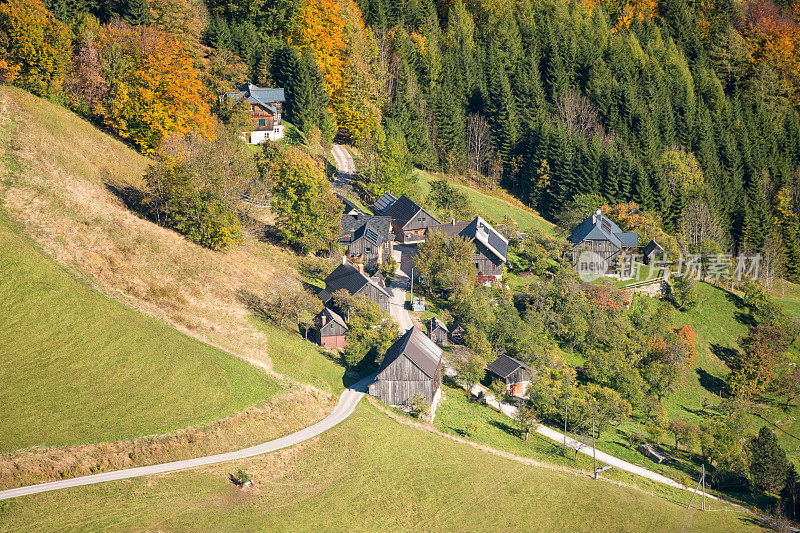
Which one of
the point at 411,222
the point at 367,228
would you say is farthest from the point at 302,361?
the point at 411,222

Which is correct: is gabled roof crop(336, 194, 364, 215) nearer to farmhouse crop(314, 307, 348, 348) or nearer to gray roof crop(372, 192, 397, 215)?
gray roof crop(372, 192, 397, 215)

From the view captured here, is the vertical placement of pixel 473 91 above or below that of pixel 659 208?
above

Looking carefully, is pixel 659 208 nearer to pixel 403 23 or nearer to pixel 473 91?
pixel 473 91

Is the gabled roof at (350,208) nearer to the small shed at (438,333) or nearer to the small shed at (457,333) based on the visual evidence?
the small shed at (438,333)

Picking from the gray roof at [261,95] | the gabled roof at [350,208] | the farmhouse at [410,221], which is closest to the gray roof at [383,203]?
the farmhouse at [410,221]

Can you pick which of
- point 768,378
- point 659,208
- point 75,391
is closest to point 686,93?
point 659,208

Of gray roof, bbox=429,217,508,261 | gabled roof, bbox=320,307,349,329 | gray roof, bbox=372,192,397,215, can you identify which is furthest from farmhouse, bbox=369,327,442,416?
gray roof, bbox=372,192,397,215
